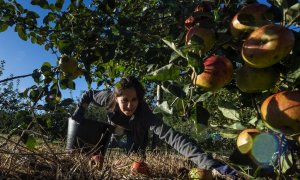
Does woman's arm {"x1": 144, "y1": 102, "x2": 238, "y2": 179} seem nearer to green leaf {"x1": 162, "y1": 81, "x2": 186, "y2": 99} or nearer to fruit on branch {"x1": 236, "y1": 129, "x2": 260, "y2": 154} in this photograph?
fruit on branch {"x1": 236, "y1": 129, "x2": 260, "y2": 154}

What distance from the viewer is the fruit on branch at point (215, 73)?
2.68ft

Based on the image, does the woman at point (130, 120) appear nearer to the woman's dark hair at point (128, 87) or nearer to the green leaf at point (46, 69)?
the woman's dark hair at point (128, 87)

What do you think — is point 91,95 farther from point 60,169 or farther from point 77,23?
point 60,169

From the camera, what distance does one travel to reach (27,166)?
50.1 inches

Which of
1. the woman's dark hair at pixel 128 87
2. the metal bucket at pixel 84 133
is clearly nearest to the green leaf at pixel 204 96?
the metal bucket at pixel 84 133

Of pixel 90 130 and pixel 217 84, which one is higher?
pixel 217 84

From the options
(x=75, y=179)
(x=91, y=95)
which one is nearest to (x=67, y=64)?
(x=75, y=179)

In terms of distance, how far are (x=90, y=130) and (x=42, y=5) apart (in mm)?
1401

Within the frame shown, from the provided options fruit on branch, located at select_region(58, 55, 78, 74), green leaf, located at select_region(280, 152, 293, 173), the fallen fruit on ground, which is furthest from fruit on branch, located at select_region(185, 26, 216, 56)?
the fallen fruit on ground

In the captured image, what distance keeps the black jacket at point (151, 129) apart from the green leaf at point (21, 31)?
606 millimetres

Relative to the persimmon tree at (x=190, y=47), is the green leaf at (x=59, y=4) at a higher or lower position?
higher

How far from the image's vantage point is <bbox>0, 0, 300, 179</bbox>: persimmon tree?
73cm

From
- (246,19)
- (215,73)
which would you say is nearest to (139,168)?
(215,73)

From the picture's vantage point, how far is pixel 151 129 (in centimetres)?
272
